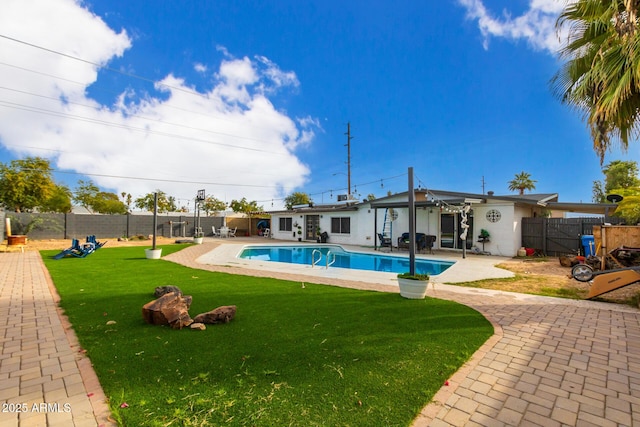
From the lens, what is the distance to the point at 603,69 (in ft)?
15.0

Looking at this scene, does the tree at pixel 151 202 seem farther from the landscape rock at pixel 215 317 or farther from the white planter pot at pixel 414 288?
the white planter pot at pixel 414 288

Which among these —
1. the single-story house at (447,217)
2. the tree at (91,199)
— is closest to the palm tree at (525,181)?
the single-story house at (447,217)

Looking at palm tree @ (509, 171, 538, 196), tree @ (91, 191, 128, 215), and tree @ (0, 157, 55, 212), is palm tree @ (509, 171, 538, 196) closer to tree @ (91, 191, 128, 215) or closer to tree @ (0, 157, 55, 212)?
tree @ (0, 157, 55, 212)

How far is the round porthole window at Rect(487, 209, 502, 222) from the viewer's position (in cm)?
1366

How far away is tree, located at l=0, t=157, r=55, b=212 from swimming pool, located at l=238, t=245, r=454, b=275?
58.5 ft

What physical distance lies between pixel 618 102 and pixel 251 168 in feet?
102

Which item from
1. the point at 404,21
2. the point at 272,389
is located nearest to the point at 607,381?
the point at 272,389

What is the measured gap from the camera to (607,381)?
9.20ft

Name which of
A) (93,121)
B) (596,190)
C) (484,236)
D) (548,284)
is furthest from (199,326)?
(596,190)

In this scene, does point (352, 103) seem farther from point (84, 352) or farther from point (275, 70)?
point (84, 352)

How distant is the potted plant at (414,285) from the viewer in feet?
18.4

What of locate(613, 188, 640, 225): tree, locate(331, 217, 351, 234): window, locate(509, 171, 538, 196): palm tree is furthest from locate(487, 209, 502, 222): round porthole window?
locate(509, 171, 538, 196): palm tree

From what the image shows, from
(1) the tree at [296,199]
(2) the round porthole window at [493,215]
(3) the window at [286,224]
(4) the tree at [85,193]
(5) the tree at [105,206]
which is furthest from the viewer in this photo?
(1) the tree at [296,199]

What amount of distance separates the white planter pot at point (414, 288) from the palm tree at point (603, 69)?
3.81 meters
